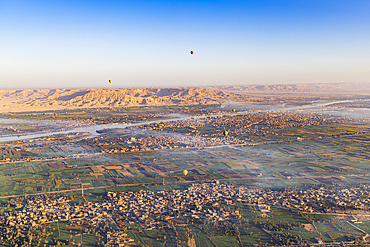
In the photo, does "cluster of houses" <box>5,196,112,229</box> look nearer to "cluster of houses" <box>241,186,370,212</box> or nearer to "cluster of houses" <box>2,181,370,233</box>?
"cluster of houses" <box>2,181,370,233</box>

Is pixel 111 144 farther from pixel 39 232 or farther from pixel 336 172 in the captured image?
pixel 336 172

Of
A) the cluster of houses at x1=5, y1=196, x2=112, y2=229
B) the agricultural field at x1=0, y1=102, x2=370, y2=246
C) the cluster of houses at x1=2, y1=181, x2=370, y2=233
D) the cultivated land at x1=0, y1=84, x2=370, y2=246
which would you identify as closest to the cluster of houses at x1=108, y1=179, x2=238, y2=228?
the cluster of houses at x1=2, y1=181, x2=370, y2=233

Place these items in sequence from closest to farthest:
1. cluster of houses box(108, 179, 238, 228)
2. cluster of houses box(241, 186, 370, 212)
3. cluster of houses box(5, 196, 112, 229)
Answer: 1. cluster of houses box(5, 196, 112, 229)
2. cluster of houses box(108, 179, 238, 228)
3. cluster of houses box(241, 186, 370, 212)

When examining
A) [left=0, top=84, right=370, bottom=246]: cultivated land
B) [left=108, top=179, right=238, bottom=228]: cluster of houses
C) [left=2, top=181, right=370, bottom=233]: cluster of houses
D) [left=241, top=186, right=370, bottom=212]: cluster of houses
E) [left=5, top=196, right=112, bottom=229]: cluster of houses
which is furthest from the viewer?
[left=241, top=186, right=370, bottom=212]: cluster of houses

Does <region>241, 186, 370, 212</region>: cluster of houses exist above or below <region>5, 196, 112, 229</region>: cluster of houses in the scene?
below

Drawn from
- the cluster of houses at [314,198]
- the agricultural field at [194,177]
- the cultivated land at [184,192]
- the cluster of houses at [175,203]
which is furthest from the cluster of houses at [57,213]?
the cluster of houses at [314,198]

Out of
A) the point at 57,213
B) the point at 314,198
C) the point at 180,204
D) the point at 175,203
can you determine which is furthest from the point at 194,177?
the point at 57,213

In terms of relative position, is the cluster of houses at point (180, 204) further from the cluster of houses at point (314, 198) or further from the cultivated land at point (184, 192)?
the cultivated land at point (184, 192)

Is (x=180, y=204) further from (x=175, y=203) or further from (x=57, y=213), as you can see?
(x=57, y=213)
